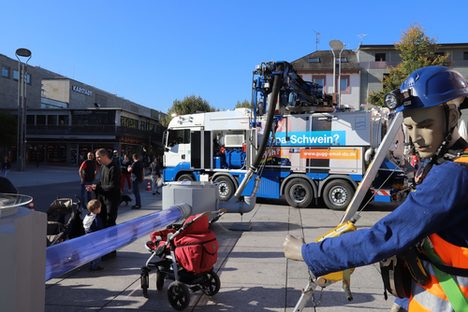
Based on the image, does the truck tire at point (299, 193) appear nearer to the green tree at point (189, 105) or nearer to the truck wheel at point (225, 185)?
the truck wheel at point (225, 185)

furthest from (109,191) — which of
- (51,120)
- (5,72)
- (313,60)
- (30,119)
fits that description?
(5,72)

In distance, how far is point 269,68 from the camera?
1184cm

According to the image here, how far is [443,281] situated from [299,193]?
11715 mm

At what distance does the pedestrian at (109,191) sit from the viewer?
6.96 m

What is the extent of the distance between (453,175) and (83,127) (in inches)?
1807

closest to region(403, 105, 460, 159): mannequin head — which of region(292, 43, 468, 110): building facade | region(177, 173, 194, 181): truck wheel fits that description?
region(177, 173, 194, 181): truck wheel

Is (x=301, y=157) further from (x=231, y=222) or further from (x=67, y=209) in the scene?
(x=67, y=209)

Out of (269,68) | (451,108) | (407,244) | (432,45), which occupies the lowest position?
(407,244)

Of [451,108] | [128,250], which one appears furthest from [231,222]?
[451,108]

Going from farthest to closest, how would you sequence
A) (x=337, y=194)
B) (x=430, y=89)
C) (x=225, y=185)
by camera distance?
(x=225, y=185) < (x=337, y=194) < (x=430, y=89)

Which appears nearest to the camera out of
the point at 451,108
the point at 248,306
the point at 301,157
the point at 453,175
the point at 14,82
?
the point at 453,175

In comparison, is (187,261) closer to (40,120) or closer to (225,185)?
(225,185)

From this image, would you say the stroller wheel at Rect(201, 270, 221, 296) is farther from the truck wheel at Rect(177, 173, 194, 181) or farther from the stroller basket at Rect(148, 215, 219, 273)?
the truck wheel at Rect(177, 173, 194, 181)

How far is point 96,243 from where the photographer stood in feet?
12.0
